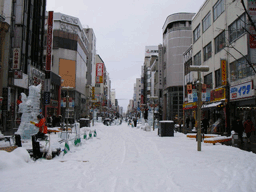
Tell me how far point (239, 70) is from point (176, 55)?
32.8m

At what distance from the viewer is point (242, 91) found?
20.2 meters

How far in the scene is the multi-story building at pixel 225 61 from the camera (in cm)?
1997

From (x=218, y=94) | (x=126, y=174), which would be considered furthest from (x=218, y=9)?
(x=126, y=174)

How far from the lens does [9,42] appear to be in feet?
84.2

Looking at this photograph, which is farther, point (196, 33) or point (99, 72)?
point (99, 72)

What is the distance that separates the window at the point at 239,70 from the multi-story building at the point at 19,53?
1996 centimetres

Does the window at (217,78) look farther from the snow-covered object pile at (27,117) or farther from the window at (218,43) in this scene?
the snow-covered object pile at (27,117)

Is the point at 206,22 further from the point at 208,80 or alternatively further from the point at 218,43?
the point at 208,80

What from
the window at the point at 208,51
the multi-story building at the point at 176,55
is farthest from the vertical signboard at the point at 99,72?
the window at the point at 208,51

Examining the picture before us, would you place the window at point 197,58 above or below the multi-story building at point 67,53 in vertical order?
below

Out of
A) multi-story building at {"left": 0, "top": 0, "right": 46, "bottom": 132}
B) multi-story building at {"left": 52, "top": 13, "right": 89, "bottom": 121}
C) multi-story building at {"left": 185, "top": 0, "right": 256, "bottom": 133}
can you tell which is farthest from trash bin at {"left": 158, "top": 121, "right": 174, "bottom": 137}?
multi-story building at {"left": 52, "top": 13, "right": 89, "bottom": 121}

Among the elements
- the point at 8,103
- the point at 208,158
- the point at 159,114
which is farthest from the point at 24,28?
the point at 159,114

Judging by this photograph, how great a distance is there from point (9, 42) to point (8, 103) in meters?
6.52

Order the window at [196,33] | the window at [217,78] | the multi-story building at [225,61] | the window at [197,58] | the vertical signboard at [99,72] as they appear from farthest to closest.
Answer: the vertical signboard at [99,72], the window at [196,33], the window at [197,58], the window at [217,78], the multi-story building at [225,61]
